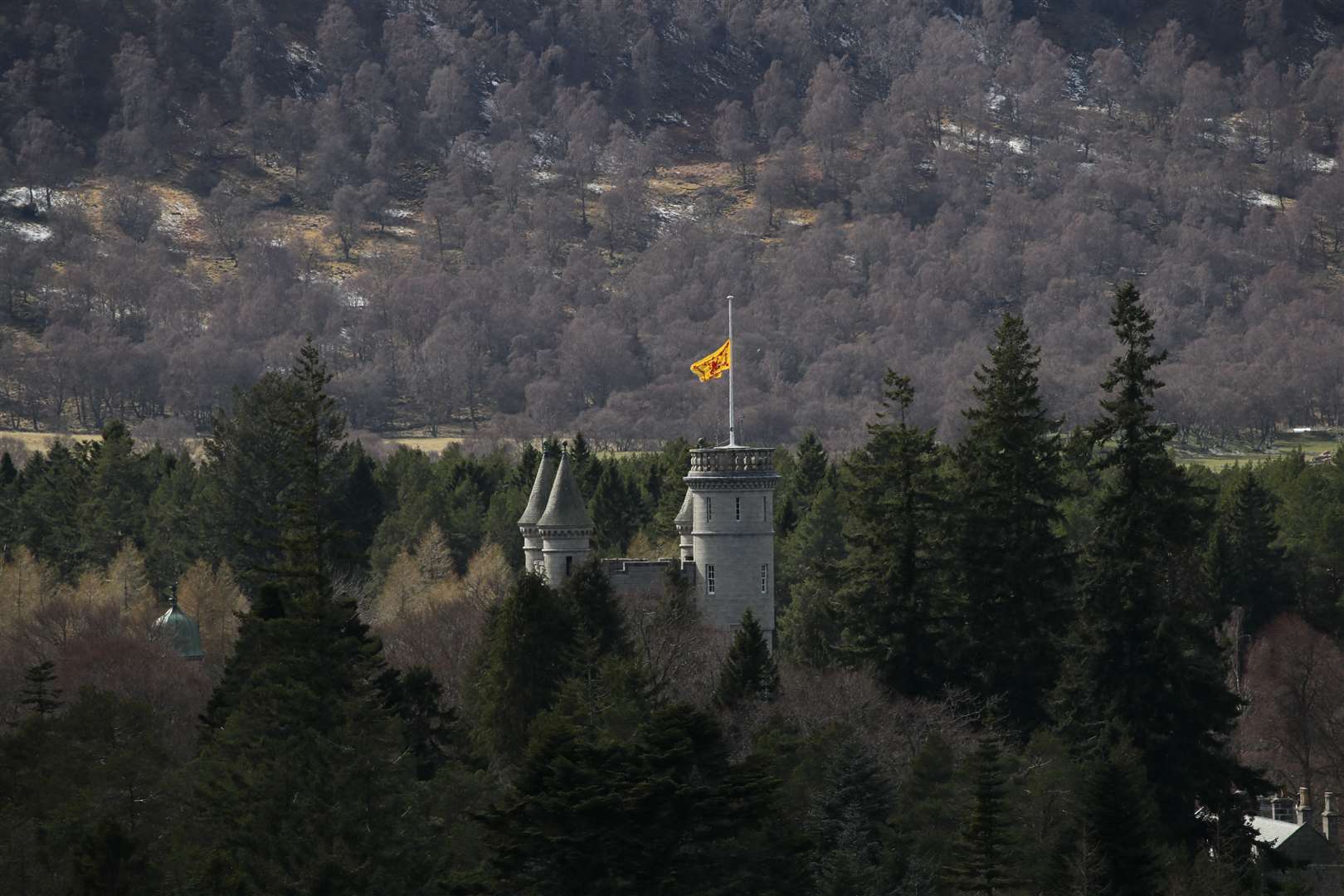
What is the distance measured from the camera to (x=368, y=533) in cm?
13962

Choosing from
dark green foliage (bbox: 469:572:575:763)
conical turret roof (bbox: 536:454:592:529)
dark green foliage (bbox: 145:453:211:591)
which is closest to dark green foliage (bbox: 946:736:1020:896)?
dark green foliage (bbox: 469:572:575:763)

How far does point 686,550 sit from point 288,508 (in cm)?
2684

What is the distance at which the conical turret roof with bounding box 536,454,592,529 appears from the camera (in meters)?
96.2

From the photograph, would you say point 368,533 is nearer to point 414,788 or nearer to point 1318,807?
point 1318,807

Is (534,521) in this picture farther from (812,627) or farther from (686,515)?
(812,627)

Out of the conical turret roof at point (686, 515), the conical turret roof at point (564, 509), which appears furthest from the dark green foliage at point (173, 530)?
the conical turret roof at point (686, 515)

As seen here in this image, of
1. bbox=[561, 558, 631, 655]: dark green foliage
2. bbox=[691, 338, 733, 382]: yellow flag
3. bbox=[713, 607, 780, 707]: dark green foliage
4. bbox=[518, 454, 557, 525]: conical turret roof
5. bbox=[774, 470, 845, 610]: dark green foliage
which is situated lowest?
bbox=[713, 607, 780, 707]: dark green foliage

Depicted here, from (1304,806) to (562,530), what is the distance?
27.9m

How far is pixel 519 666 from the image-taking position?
73688 mm

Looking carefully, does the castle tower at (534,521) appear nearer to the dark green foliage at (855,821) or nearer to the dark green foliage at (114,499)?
the dark green foliage at (114,499)

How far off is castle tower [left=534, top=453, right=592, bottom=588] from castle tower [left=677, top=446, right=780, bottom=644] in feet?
29.1

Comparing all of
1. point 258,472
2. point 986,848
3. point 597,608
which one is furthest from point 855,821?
point 258,472

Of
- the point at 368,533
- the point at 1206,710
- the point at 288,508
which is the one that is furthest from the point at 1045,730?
the point at 368,533

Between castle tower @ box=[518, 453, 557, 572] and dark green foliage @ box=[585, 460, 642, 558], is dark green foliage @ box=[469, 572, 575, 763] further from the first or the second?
dark green foliage @ box=[585, 460, 642, 558]
